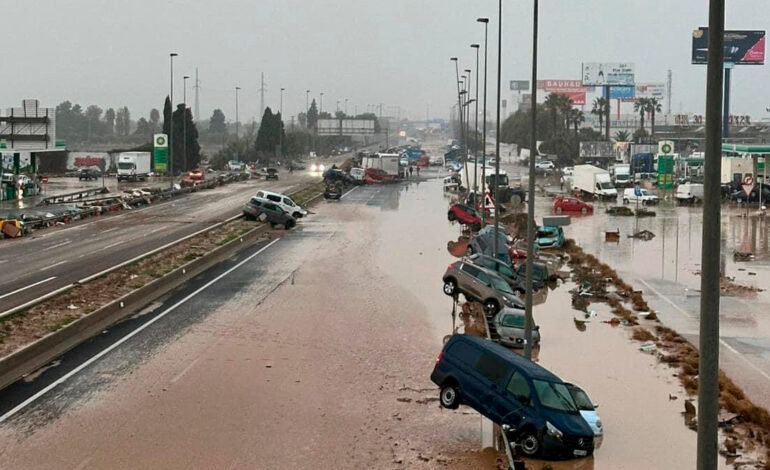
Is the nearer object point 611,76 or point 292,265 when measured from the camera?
point 292,265

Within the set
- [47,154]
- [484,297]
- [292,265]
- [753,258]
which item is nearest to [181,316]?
[484,297]

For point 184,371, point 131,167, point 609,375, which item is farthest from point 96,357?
point 131,167

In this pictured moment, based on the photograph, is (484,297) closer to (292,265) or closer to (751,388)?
(751,388)

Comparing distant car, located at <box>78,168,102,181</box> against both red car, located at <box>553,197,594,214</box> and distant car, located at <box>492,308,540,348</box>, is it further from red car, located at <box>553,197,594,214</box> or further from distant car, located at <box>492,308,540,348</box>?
distant car, located at <box>492,308,540,348</box>

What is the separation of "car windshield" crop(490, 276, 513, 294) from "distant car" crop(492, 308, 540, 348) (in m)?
3.23

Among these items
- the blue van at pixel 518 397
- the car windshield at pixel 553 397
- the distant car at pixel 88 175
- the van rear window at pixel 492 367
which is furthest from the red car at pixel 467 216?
the distant car at pixel 88 175

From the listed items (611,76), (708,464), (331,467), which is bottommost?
(331,467)

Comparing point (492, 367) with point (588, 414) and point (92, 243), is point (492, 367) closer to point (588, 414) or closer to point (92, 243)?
point (588, 414)

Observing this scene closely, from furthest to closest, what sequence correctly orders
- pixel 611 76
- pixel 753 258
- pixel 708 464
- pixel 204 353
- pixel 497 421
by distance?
pixel 611 76 < pixel 753 258 < pixel 204 353 < pixel 497 421 < pixel 708 464

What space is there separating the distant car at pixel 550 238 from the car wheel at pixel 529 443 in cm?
3242

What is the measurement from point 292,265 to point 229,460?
25116mm

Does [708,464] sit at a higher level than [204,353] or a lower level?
higher

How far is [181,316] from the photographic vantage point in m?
28.6

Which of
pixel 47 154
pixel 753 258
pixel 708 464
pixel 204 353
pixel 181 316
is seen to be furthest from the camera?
pixel 47 154
